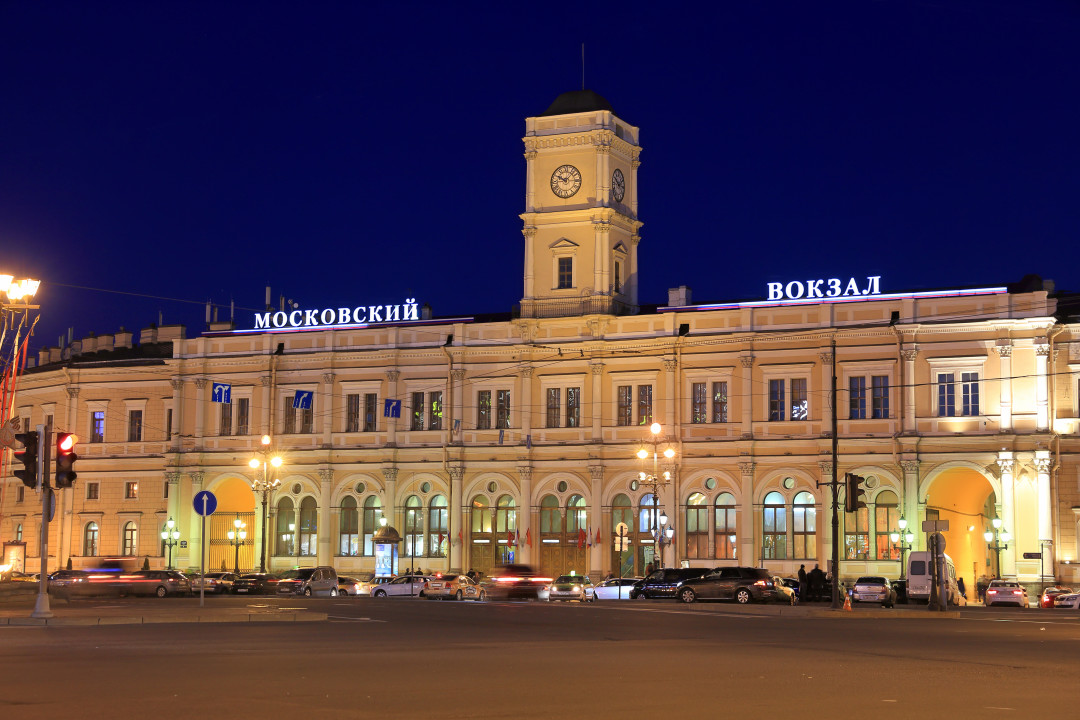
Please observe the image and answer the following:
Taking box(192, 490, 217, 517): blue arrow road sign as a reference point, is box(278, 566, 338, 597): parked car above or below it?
below

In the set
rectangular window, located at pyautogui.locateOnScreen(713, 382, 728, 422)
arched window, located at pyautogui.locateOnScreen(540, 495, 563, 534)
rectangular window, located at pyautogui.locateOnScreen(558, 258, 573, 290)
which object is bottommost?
arched window, located at pyautogui.locateOnScreen(540, 495, 563, 534)

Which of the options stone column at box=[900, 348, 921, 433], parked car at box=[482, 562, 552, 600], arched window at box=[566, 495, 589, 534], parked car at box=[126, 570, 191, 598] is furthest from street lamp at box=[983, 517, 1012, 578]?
parked car at box=[126, 570, 191, 598]

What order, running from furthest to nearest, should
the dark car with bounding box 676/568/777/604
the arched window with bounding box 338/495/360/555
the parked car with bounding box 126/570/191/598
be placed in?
1. the arched window with bounding box 338/495/360/555
2. the parked car with bounding box 126/570/191/598
3. the dark car with bounding box 676/568/777/604

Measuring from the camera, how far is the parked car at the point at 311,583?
64.1 meters

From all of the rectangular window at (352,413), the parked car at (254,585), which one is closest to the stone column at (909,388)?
the rectangular window at (352,413)

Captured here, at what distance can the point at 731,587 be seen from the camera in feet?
174

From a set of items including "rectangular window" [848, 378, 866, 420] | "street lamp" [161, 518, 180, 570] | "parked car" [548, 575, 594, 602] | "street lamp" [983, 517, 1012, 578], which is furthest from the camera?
"street lamp" [161, 518, 180, 570]

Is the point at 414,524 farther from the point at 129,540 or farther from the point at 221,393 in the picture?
the point at 129,540

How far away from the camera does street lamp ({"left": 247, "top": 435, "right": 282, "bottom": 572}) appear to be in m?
74.8

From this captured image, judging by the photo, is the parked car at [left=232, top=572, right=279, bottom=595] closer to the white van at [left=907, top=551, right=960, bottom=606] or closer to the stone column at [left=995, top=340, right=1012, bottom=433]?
the white van at [left=907, top=551, right=960, bottom=606]

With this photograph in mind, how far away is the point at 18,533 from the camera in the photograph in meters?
87.1

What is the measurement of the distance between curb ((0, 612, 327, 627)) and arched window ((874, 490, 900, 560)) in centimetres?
4057

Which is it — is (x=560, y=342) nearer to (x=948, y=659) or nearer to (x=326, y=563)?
(x=326, y=563)

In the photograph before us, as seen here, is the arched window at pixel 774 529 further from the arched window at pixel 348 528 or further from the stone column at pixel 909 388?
the arched window at pixel 348 528
